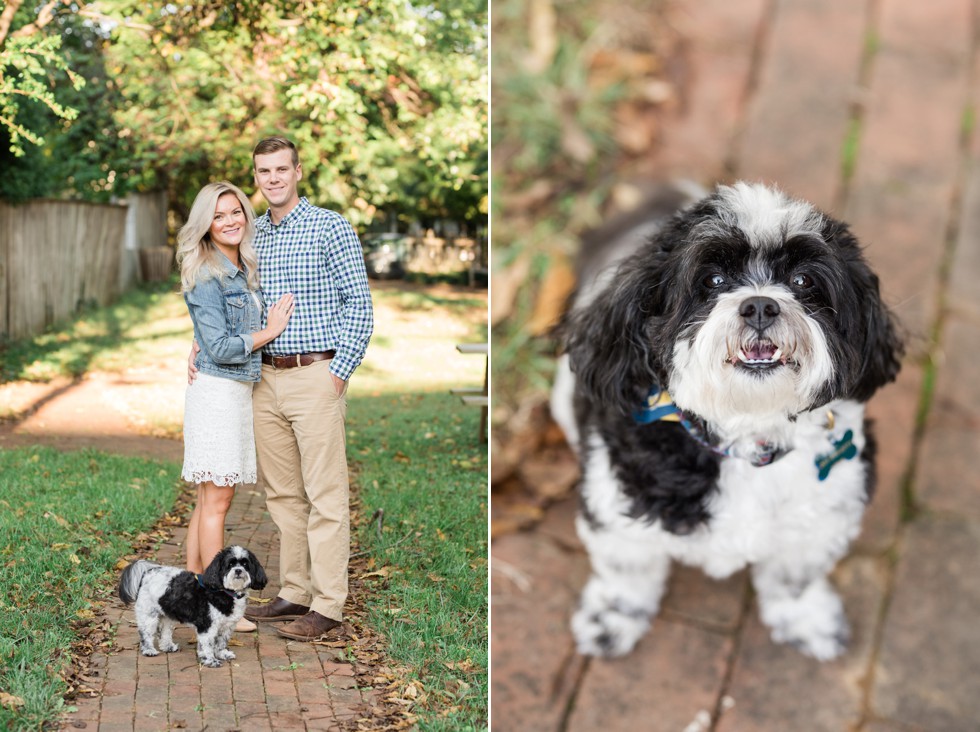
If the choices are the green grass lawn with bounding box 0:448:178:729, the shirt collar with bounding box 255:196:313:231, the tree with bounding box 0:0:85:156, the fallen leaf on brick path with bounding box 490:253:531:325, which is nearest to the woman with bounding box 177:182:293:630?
the shirt collar with bounding box 255:196:313:231

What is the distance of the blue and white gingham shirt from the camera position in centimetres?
296

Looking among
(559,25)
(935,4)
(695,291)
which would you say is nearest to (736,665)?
(695,291)

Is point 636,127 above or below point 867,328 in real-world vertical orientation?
above

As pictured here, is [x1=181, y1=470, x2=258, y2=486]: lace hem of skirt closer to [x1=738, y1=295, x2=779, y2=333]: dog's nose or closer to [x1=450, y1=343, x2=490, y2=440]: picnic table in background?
Answer: [x1=738, y1=295, x2=779, y2=333]: dog's nose

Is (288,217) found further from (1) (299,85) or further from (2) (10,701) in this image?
(2) (10,701)

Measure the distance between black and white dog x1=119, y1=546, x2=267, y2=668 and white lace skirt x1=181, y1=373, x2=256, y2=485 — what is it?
26 cm

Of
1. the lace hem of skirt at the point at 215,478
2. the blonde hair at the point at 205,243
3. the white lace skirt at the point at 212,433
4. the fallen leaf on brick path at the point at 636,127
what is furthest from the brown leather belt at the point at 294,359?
the fallen leaf on brick path at the point at 636,127

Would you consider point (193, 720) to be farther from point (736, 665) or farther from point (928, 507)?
point (928, 507)

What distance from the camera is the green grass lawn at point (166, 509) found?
283 cm

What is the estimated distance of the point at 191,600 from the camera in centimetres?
279

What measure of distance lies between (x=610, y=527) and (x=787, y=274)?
1110 mm

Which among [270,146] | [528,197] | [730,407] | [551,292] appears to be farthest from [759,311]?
[528,197]

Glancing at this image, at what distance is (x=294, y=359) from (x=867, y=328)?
174 centimetres

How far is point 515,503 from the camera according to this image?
3.83m
